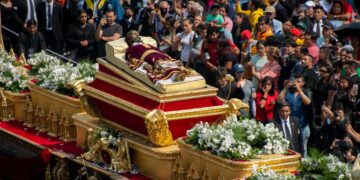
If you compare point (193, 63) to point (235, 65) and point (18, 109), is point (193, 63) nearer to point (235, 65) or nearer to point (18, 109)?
point (235, 65)

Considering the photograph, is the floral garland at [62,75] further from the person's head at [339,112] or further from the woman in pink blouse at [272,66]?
the person's head at [339,112]

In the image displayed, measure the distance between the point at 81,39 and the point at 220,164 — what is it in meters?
10.3

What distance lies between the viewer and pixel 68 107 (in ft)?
62.4

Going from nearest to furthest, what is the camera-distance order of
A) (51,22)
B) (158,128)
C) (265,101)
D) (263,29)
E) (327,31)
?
(158,128) → (265,101) → (327,31) → (263,29) → (51,22)

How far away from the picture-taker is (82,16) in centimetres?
2553

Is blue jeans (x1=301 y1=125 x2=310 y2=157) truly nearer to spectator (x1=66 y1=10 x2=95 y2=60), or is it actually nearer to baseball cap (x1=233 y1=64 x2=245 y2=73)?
baseball cap (x1=233 y1=64 x2=245 y2=73)

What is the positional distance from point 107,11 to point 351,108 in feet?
25.0

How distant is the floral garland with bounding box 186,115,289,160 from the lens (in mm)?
15812

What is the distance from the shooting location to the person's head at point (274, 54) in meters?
21.8

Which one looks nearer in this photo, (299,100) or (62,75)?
(62,75)

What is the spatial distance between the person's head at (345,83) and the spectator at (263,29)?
11.8ft

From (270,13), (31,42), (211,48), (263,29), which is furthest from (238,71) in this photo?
(31,42)

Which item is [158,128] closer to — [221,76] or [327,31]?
[221,76]

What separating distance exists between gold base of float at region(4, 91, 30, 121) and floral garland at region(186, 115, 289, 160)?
4.31 m
